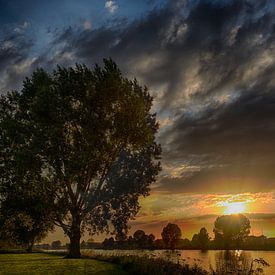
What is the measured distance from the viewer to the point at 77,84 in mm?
41844

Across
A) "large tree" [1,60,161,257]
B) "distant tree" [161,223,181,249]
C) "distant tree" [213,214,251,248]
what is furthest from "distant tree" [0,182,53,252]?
"distant tree" [161,223,181,249]

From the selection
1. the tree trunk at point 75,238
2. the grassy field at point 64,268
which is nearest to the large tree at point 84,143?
the tree trunk at point 75,238

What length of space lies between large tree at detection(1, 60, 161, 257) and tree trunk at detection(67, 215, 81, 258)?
4.2 inches

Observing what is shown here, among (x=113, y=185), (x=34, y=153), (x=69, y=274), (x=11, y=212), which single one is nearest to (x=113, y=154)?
(x=113, y=185)

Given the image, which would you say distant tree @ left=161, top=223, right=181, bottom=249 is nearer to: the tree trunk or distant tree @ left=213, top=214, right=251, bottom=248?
distant tree @ left=213, top=214, right=251, bottom=248

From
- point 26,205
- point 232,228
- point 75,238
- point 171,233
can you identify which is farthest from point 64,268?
point 171,233

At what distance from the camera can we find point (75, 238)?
43.0m

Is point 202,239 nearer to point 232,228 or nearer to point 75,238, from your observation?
point 232,228

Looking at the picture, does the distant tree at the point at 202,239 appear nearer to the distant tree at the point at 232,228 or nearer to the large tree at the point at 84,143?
the distant tree at the point at 232,228

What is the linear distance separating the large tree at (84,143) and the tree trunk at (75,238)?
11cm

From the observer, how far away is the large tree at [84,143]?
39625 millimetres

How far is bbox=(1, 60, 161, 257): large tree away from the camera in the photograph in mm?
39625

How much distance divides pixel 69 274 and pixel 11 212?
20.4 m

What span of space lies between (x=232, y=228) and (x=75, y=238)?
109m
